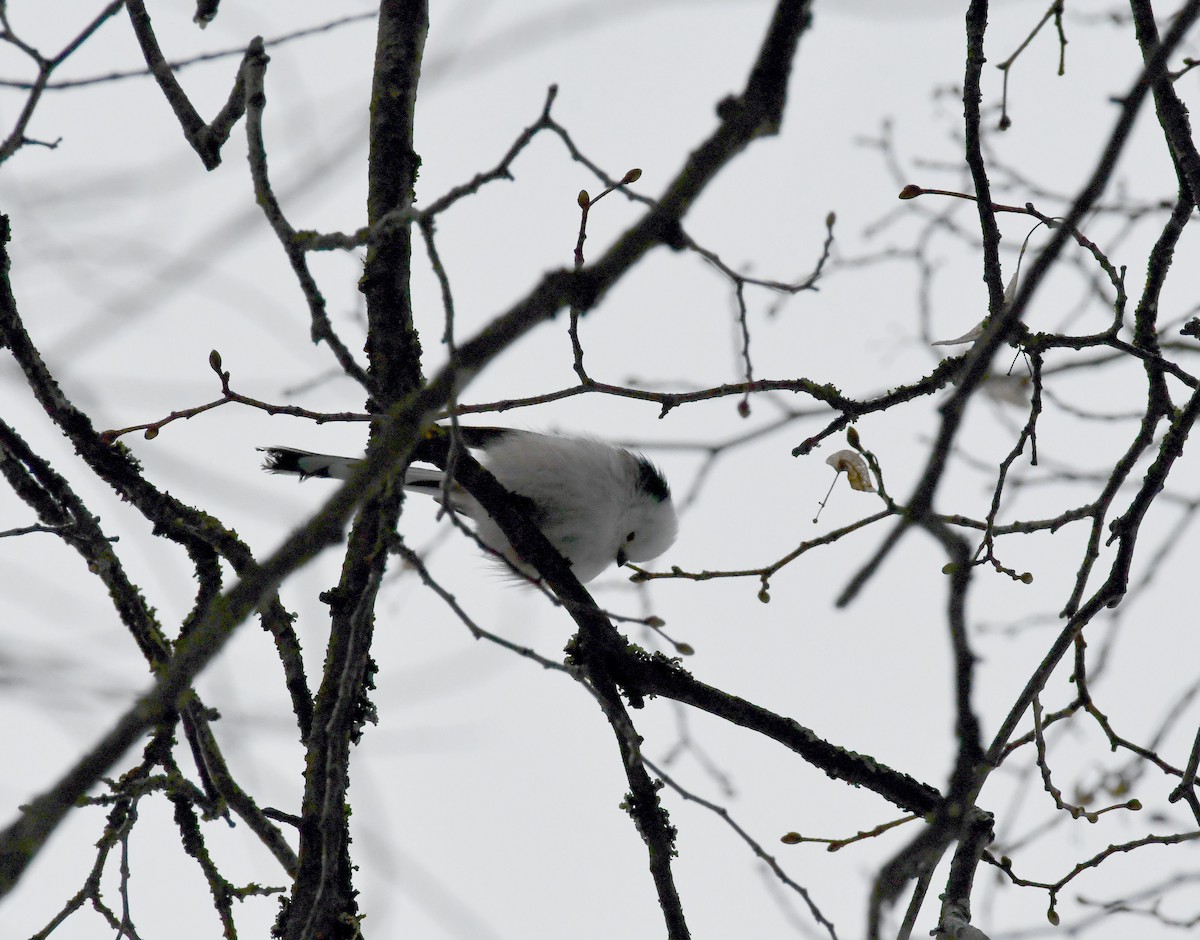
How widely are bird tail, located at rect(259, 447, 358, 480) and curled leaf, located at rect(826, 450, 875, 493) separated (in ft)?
7.35

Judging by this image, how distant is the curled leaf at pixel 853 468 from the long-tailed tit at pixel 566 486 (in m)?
1.82

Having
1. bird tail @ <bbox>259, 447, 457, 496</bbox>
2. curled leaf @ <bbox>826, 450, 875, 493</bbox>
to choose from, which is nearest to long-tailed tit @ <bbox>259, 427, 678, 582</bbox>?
Answer: bird tail @ <bbox>259, 447, 457, 496</bbox>

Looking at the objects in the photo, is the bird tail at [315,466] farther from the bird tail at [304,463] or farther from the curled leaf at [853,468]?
the curled leaf at [853,468]

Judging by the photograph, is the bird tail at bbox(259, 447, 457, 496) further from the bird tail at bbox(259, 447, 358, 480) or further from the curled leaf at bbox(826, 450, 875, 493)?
the curled leaf at bbox(826, 450, 875, 493)

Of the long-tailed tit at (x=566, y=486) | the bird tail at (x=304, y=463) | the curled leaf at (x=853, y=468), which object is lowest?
the curled leaf at (x=853, y=468)

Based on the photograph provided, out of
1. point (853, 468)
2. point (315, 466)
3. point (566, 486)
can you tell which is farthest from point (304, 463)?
point (853, 468)

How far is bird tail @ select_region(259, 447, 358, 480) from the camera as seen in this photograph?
4.50 m

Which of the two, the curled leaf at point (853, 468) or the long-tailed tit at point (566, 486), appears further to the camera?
the long-tailed tit at point (566, 486)

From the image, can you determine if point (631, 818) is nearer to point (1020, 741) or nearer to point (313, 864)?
point (313, 864)

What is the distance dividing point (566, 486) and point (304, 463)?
1.08 meters

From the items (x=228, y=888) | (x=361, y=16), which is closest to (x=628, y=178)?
(x=361, y=16)

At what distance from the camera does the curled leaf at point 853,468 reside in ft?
9.32

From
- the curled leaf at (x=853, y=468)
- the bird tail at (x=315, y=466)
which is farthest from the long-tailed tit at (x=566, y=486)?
the curled leaf at (x=853, y=468)

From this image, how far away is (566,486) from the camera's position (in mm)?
4680
